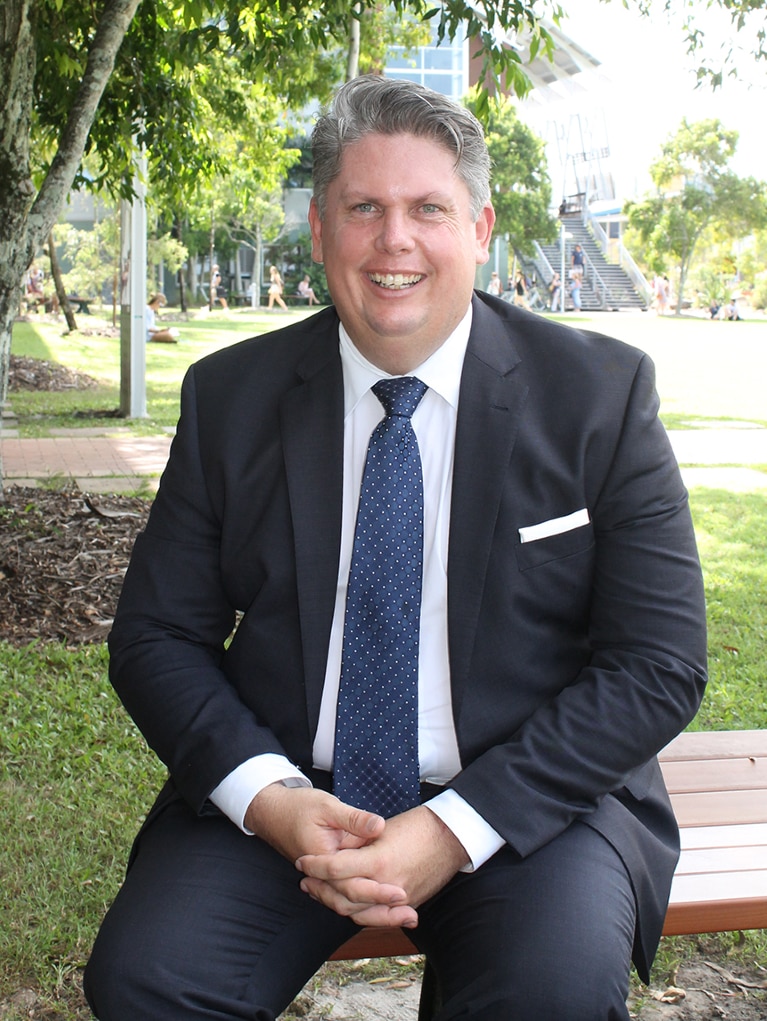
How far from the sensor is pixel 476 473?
2.21m

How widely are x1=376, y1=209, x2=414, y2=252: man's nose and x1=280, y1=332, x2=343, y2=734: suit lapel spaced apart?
30 centimetres

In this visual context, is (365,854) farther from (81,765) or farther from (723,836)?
(81,765)

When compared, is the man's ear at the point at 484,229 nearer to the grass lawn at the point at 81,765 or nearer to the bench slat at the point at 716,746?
the bench slat at the point at 716,746

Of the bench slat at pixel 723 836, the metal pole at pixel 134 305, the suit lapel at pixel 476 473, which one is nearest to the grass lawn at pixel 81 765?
the bench slat at pixel 723 836

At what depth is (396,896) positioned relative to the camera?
1933mm

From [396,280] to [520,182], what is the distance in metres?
54.9

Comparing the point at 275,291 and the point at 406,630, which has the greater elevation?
the point at 275,291

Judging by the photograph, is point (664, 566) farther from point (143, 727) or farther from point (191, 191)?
point (191, 191)

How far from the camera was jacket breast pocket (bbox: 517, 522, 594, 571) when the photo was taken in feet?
7.16

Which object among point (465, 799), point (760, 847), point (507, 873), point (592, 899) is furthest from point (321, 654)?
point (760, 847)

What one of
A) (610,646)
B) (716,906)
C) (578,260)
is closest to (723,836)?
(716,906)

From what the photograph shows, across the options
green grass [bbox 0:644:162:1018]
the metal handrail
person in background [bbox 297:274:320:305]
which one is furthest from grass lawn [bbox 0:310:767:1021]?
the metal handrail

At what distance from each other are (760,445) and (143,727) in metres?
11.4

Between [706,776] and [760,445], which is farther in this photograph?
[760,445]
